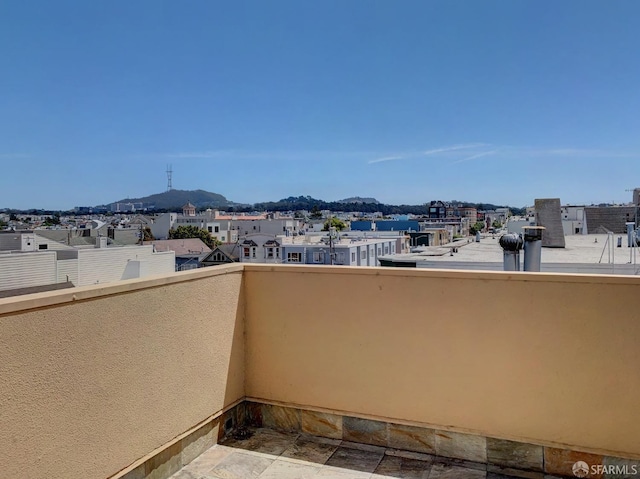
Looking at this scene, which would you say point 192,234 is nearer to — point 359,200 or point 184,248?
point 184,248

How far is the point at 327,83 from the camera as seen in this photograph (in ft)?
66.8

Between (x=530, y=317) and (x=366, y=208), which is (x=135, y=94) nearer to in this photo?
(x=530, y=317)

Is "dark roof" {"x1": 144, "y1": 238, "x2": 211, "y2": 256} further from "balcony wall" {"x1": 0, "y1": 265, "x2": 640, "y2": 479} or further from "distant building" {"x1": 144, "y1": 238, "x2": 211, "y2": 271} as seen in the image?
"balcony wall" {"x1": 0, "y1": 265, "x2": 640, "y2": 479}

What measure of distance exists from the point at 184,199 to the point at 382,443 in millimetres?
119918

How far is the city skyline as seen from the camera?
1001cm

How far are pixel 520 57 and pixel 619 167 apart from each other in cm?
1553

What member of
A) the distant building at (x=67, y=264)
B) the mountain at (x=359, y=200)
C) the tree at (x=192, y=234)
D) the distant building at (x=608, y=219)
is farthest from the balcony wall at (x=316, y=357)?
the mountain at (x=359, y=200)

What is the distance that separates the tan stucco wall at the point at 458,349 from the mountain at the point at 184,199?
110 meters

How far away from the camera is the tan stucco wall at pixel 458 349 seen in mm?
2053

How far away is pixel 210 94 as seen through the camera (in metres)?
22.8

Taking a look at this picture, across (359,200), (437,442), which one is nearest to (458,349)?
(437,442)

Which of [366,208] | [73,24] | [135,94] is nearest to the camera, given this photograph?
[73,24]

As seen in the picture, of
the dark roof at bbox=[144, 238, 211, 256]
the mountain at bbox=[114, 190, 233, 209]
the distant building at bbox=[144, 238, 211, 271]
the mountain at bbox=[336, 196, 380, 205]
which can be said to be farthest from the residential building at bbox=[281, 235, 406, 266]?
the mountain at bbox=[336, 196, 380, 205]

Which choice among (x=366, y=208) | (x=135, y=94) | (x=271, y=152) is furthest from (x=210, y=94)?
(x=366, y=208)
